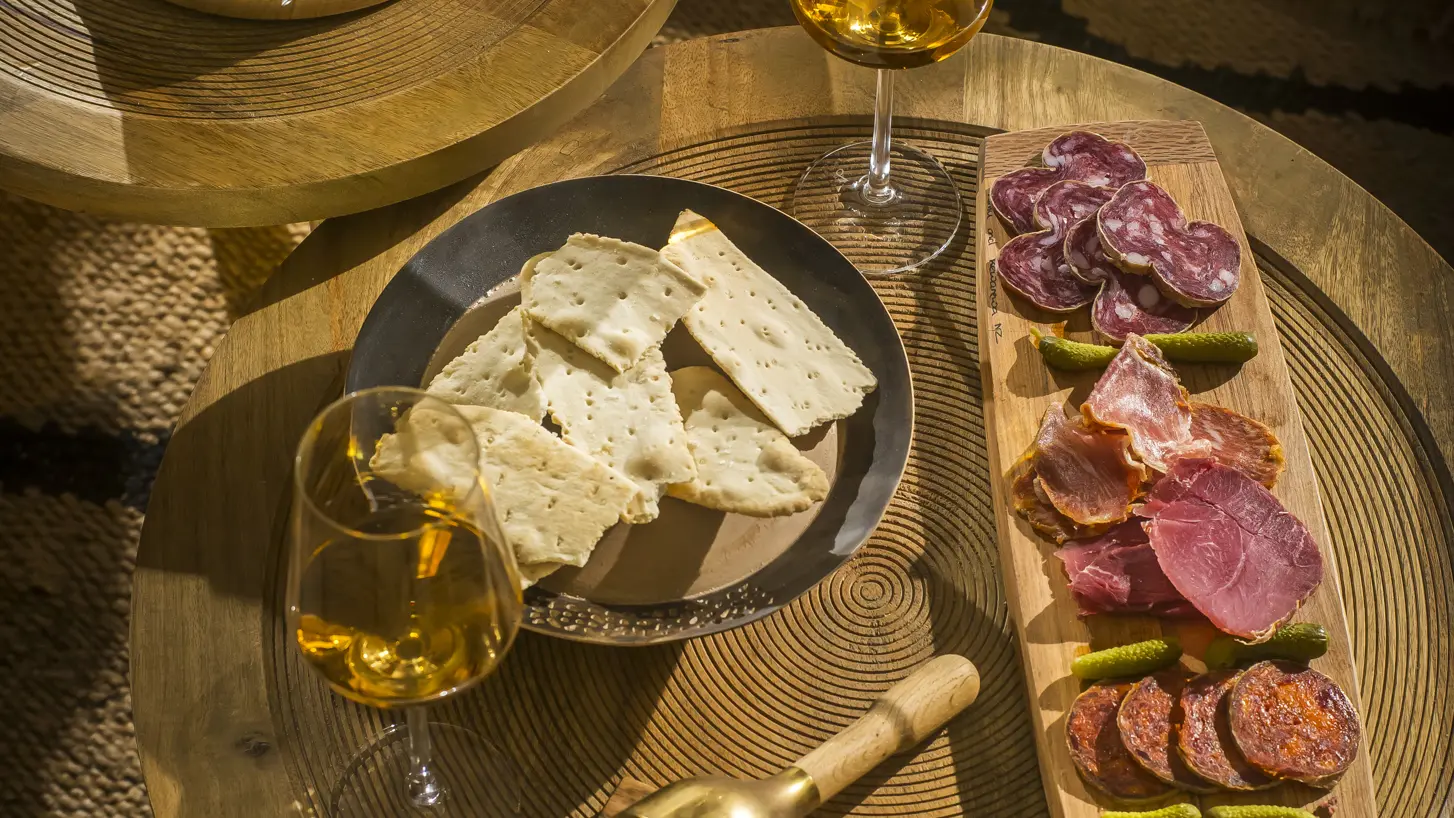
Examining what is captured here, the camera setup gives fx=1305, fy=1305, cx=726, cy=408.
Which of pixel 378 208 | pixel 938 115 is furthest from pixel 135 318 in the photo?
pixel 938 115

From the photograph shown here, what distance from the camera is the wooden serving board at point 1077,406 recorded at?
102 centimetres

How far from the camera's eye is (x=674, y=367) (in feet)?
3.92

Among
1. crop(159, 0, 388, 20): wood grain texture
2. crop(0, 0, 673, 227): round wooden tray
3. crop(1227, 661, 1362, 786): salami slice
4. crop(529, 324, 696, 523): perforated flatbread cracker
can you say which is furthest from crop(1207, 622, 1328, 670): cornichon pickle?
crop(159, 0, 388, 20): wood grain texture

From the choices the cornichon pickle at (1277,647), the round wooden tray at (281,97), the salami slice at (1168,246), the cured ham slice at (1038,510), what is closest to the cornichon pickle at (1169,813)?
the cornichon pickle at (1277,647)

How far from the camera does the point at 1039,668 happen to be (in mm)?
1057

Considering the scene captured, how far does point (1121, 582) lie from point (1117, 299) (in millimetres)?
310

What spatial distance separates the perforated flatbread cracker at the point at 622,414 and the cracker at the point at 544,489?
0.03m

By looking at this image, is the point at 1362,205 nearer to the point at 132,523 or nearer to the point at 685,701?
the point at 685,701

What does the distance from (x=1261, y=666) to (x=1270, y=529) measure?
0.42ft

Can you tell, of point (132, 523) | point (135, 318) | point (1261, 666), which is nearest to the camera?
point (1261, 666)

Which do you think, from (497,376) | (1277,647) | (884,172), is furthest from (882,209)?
(1277,647)

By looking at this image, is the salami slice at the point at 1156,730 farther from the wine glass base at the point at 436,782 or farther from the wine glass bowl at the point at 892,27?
the wine glass bowl at the point at 892,27

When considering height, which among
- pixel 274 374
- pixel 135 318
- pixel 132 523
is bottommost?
pixel 132 523

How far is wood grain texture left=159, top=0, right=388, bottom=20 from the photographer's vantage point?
1351 mm
